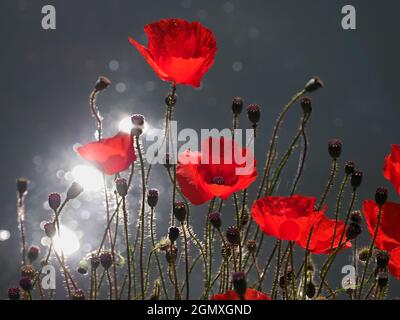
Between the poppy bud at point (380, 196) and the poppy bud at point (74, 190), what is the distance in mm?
562

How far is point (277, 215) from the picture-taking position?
3.33 ft

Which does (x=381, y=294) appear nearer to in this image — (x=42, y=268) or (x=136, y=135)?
(x=136, y=135)

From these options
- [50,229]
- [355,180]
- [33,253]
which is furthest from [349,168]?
[33,253]

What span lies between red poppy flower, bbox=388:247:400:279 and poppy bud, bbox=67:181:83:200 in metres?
0.60

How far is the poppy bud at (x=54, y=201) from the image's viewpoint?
4.32ft

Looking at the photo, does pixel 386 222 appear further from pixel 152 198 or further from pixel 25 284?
pixel 25 284

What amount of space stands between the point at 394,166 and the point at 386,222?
4.5 inches

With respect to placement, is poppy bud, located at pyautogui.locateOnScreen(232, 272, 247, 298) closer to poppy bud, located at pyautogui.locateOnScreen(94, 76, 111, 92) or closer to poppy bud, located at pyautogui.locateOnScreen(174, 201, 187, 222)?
poppy bud, located at pyautogui.locateOnScreen(174, 201, 187, 222)

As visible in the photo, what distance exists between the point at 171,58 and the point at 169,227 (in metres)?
0.31

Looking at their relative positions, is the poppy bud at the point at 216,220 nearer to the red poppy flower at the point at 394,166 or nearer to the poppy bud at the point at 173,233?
the poppy bud at the point at 173,233

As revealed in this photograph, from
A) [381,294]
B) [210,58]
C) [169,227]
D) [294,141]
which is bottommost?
[381,294]

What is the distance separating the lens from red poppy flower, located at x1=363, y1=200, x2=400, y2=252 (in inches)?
48.3

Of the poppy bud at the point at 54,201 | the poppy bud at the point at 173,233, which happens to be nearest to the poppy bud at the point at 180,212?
the poppy bud at the point at 173,233
